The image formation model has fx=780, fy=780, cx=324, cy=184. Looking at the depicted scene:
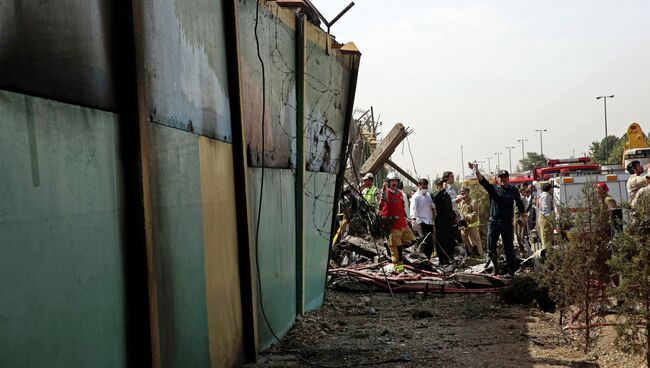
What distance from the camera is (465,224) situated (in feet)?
55.8

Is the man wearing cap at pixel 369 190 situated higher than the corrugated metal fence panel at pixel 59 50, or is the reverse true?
the corrugated metal fence panel at pixel 59 50

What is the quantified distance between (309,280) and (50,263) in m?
5.97

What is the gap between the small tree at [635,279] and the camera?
5633 mm

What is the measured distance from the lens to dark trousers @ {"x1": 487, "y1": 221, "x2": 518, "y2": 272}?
1262 cm

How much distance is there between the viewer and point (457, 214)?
16125 millimetres

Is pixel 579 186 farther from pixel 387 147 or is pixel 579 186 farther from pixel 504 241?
pixel 387 147

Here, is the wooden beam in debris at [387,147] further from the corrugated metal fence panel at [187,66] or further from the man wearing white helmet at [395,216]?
the corrugated metal fence panel at [187,66]

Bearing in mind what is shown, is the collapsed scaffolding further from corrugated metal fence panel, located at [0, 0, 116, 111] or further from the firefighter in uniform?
corrugated metal fence panel, located at [0, 0, 116, 111]

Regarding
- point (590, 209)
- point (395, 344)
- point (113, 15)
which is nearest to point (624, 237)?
point (590, 209)

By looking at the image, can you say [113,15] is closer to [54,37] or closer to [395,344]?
[54,37]

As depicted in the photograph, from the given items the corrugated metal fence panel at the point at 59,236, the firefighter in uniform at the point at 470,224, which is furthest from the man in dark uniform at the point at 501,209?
the corrugated metal fence panel at the point at 59,236

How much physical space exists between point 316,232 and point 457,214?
7345 millimetres

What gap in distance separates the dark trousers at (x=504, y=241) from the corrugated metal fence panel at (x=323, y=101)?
12.4ft

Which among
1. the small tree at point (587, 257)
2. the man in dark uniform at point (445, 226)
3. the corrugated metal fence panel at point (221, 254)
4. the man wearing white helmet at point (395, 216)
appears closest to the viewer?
the corrugated metal fence panel at point (221, 254)
